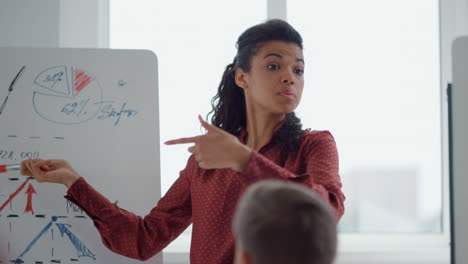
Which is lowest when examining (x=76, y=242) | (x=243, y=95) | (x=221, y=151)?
(x=76, y=242)

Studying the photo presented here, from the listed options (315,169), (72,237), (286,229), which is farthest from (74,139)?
(286,229)

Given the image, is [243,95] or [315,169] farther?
[243,95]

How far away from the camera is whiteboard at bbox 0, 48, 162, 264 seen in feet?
5.27

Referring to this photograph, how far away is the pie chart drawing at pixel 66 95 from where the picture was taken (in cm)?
166

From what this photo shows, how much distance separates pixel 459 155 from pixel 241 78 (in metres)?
0.73

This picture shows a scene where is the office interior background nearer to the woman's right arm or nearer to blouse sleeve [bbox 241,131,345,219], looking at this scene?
the woman's right arm

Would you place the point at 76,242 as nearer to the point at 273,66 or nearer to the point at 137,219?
the point at 137,219

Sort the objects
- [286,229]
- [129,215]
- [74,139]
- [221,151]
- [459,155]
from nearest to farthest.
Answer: [286,229]
[221,151]
[459,155]
[129,215]
[74,139]

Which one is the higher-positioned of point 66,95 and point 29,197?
point 66,95

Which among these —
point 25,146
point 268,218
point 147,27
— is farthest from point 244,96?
point 147,27

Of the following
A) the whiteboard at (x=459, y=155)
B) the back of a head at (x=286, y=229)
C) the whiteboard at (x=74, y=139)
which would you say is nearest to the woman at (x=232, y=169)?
the whiteboard at (x=74, y=139)

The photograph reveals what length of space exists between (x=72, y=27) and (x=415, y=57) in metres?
1.84

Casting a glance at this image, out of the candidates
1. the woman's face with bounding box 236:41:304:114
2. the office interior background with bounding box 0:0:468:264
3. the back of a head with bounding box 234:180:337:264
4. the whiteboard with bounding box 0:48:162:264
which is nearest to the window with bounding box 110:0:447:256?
the office interior background with bounding box 0:0:468:264

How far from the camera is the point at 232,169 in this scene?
4.74ft
